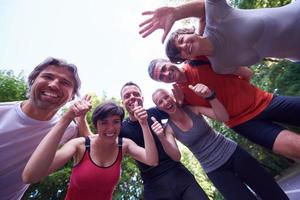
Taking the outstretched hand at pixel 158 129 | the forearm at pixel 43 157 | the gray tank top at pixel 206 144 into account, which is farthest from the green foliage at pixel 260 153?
the forearm at pixel 43 157

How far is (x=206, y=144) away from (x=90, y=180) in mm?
1231

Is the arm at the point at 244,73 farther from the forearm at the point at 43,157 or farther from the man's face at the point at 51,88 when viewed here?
the forearm at the point at 43,157

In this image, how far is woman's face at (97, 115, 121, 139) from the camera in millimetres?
2893

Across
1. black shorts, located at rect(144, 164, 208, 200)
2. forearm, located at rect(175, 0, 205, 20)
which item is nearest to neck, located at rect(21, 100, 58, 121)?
black shorts, located at rect(144, 164, 208, 200)

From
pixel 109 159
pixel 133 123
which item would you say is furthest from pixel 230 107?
pixel 109 159

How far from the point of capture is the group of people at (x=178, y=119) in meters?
2.52

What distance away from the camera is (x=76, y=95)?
321 cm

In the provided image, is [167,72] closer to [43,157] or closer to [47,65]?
[47,65]

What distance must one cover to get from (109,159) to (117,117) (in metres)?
0.41

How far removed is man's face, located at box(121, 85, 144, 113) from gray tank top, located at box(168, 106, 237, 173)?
54cm

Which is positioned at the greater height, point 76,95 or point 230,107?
point 76,95

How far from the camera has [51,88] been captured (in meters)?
2.83

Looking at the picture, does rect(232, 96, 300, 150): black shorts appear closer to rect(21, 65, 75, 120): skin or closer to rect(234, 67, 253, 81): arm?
rect(234, 67, 253, 81): arm

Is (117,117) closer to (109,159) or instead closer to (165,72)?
(109,159)
